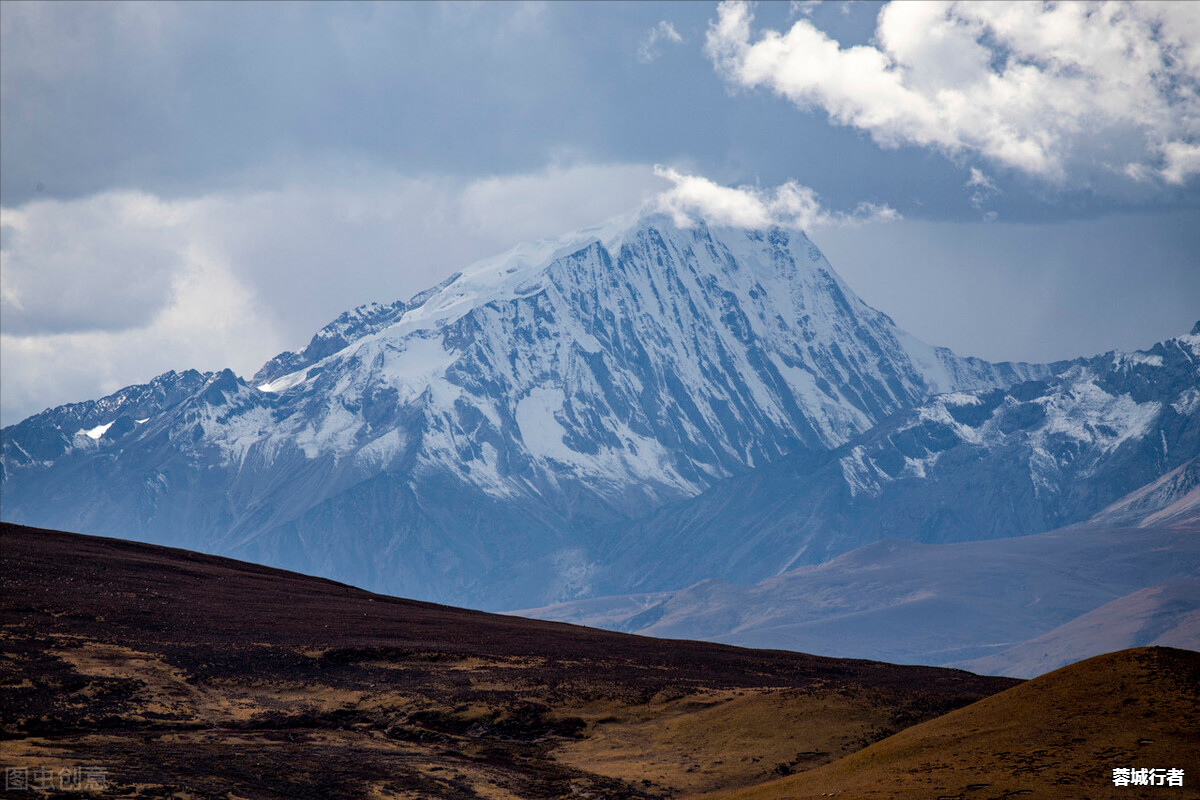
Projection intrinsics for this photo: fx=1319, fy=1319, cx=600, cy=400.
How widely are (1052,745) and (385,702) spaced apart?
40168 millimetres

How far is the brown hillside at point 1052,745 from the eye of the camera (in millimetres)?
48625

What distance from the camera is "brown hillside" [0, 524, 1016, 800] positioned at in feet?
204

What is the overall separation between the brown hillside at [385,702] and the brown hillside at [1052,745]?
11290mm

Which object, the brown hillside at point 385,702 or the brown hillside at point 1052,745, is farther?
the brown hillside at point 385,702

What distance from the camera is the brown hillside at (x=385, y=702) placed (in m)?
62.3

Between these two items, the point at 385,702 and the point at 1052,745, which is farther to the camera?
the point at 385,702

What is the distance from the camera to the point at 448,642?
9912 centimetres

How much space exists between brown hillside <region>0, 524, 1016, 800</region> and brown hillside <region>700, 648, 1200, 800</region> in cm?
1129

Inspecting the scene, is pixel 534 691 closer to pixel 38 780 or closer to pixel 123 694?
pixel 123 694

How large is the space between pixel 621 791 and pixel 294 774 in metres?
15.4

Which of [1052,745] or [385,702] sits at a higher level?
[385,702]

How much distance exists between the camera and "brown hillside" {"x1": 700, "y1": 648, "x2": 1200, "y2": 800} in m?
48.6

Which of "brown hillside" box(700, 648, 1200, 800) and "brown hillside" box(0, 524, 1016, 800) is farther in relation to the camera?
"brown hillside" box(0, 524, 1016, 800)

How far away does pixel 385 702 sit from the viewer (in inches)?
3063
